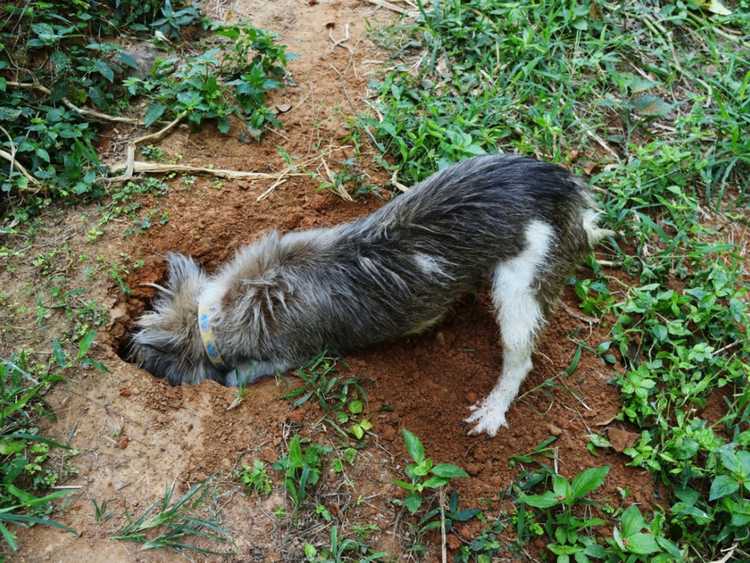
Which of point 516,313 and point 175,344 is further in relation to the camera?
point 175,344

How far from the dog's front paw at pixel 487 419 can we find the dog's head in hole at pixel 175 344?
4.90 feet

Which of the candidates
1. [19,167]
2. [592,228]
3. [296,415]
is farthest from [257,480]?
[19,167]

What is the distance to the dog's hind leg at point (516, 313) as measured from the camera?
335cm

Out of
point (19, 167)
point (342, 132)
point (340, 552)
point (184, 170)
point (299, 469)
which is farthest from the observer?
point (342, 132)

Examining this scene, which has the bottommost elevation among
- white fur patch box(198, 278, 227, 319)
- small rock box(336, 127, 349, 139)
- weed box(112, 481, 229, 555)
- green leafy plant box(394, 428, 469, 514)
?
weed box(112, 481, 229, 555)

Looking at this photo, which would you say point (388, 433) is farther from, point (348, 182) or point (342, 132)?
point (342, 132)

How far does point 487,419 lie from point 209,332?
164 centimetres

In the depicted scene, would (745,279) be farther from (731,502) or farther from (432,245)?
(432,245)

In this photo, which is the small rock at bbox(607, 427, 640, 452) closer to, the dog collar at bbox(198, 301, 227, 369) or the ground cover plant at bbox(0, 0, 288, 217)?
the dog collar at bbox(198, 301, 227, 369)

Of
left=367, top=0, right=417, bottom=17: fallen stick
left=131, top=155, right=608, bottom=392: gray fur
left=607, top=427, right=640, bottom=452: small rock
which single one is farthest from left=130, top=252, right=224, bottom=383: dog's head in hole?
left=367, top=0, right=417, bottom=17: fallen stick

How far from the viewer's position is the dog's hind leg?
3.35 metres

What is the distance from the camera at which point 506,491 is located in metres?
3.14

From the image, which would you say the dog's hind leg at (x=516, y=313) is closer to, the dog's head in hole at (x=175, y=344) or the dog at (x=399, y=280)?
the dog at (x=399, y=280)

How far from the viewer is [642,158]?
14.3 ft
